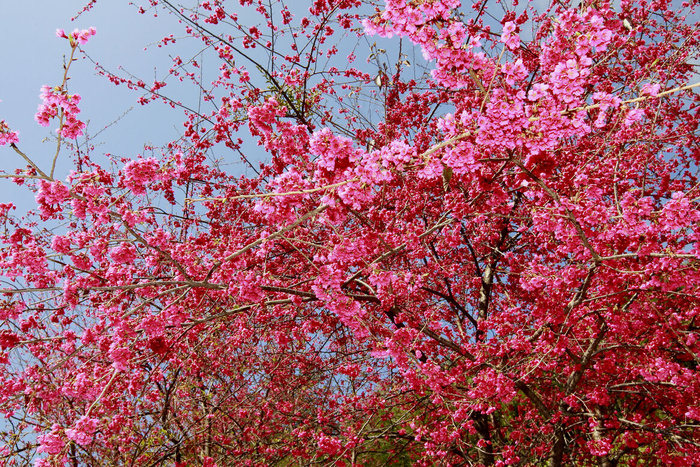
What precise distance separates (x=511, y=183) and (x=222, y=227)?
4622 millimetres

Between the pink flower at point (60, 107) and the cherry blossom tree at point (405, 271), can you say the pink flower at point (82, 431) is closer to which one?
the cherry blossom tree at point (405, 271)

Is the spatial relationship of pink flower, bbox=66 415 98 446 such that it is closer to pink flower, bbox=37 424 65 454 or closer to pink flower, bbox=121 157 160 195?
pink flower, bbox=37 424 65 454

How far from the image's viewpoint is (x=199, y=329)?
4949 mm

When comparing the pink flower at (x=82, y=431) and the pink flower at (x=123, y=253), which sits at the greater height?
the pink flower at (x=123, y=253)

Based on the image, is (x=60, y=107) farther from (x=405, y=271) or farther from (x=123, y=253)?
(x=405, y=271)

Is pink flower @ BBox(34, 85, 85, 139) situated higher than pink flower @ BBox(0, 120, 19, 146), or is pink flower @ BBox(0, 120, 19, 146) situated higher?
pink flower @ BBox(34, 85, 85, 139)

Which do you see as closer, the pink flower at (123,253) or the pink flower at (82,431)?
the pink flower at (82,431)

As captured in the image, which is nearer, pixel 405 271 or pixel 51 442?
pixel 51 442

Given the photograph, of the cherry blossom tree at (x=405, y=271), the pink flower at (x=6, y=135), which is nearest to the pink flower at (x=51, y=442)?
the cherry blossom tree at (x=405, y=271)

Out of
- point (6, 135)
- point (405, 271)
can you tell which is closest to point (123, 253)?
point (6, 135)

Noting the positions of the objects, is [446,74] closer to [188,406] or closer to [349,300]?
[349,300]

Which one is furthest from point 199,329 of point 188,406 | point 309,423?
point 188,406

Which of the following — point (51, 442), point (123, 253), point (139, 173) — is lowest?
point (51, 442)

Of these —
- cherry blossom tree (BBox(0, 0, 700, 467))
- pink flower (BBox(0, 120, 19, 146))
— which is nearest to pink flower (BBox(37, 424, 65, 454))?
cherry blossom tree (BBox(0, 0, 700, 467))
